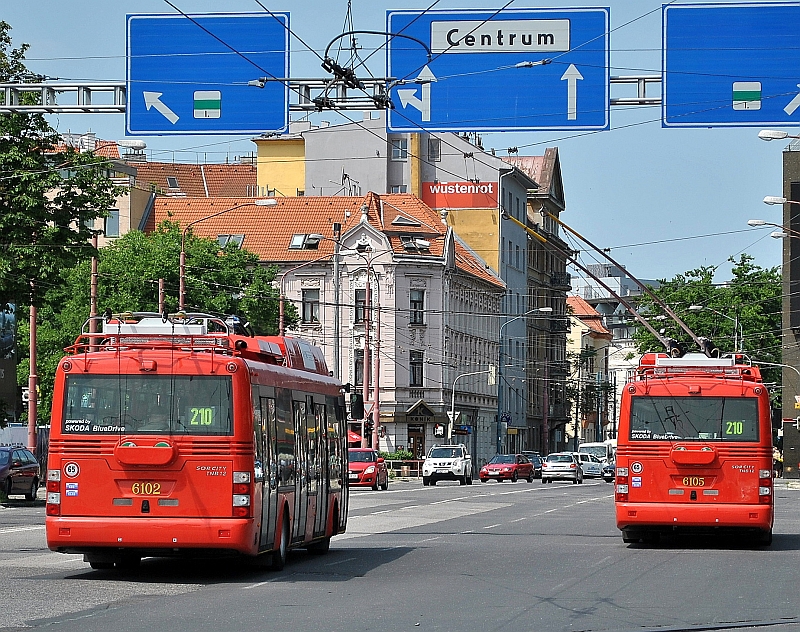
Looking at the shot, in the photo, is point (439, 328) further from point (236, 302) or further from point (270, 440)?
point (270, 440)

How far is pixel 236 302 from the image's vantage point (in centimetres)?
6606

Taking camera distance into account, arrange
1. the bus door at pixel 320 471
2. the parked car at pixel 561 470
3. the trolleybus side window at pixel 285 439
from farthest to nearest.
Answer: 1. the parked car at pixel 561 470
2. the bus door at pixel 320 471
3. the trolleybus side window at pixel 285 439

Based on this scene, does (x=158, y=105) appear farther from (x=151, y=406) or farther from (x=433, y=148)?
(x=433, y=148)

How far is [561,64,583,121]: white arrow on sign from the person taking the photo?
2080 centimetres

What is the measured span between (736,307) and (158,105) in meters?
70.6

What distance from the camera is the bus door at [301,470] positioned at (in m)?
19.3

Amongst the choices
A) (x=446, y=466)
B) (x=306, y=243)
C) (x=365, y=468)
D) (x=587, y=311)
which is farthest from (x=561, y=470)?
(x=587, y=311)

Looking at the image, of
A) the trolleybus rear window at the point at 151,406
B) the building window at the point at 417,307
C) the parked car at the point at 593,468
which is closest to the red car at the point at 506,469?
the parked car at the point at 593,468

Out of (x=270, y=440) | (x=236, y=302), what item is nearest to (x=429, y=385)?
(x=236, y=302)

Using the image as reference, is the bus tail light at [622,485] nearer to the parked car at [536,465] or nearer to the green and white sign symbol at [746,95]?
the green and white sign symbol at [746,95]

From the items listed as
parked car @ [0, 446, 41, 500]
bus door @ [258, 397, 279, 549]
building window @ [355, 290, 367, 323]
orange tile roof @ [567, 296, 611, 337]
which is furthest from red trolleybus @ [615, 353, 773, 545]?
orange tile roof @ [567, 296, 611, 337]

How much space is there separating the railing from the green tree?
28.6 feet

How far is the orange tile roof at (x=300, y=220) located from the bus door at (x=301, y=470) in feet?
210

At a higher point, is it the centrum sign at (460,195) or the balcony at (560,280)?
the centrum sign at (460,195)
